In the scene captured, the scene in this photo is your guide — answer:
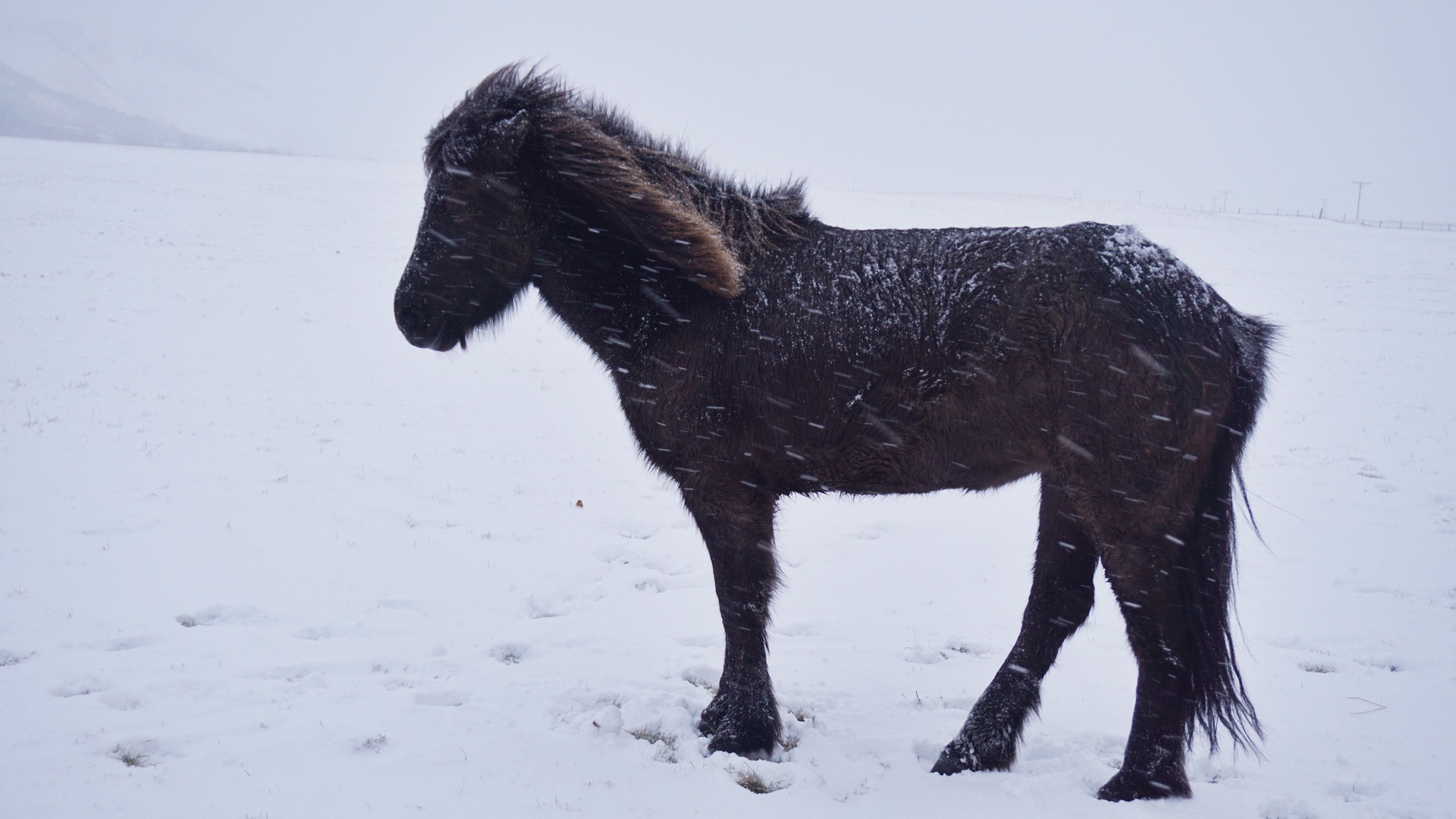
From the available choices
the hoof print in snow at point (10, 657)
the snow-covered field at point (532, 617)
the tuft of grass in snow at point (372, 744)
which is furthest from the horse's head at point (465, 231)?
the hoof print in snow at point (10, 657)

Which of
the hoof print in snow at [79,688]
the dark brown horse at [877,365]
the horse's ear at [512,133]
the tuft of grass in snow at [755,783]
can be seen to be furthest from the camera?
the hoof print in snow at [79,688]

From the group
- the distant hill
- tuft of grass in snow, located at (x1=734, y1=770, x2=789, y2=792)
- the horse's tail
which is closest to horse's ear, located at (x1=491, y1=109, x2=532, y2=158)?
tuft of grass in snow, located at (x1=734, y1=770, x2=789, y2=792)

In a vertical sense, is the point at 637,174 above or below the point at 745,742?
above

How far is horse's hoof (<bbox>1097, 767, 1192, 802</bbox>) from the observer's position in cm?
306

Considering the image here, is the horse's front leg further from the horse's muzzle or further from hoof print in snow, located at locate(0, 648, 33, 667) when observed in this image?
hoof print in snow, located at locate(0, 648, 33, 667)

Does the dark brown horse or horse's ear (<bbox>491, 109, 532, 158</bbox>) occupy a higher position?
horse's ear (<bbox>491, 109, 532, 158</bbox>)

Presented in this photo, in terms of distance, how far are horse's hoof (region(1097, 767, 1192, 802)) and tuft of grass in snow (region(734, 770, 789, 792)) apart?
51.4 inches

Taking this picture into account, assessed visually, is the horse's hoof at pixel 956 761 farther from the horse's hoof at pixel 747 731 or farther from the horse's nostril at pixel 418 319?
the horse's nostril at pixel 418 319

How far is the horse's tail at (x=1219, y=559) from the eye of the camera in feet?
9.55

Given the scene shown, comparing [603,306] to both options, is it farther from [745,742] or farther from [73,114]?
[73,114]

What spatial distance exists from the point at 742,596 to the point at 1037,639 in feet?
4.46

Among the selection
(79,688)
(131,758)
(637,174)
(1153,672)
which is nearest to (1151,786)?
(1153,672)

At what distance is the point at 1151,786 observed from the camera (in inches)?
120

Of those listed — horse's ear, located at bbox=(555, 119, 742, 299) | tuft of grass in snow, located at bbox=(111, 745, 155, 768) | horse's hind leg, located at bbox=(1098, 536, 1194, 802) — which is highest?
horse's ear, located at bbox=(555, 119, 742, 299)
